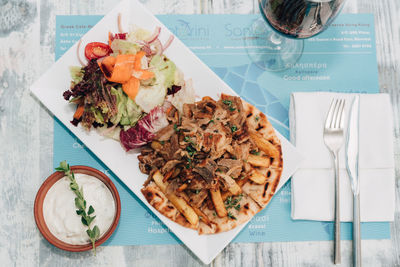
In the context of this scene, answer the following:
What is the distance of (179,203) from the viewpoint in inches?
93.9

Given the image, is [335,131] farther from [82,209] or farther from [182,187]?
[82,209]

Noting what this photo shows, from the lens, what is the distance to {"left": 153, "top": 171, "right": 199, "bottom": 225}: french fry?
2377 millimetres

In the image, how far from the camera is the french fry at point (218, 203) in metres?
2.35

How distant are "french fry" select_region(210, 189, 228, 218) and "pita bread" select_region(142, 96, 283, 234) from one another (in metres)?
0.10

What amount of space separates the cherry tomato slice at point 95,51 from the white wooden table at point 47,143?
489mm

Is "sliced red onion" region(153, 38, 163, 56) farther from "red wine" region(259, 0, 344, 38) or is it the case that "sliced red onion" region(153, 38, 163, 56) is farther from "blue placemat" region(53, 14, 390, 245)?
"red wine" region(259, 0, 344, 38)

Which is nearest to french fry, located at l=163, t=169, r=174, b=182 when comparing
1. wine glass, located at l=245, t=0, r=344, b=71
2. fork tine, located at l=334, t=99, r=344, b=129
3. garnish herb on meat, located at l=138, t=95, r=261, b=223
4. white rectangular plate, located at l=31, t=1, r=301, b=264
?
garnish herb on meat, located at l=138, t=95, r=261, b=223

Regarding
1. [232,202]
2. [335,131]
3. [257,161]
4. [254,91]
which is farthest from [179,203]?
[335,131]

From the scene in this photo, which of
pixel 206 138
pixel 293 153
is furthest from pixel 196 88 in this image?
pixel 293 153

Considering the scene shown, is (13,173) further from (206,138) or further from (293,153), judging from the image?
(293,153)

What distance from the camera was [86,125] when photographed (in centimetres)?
244

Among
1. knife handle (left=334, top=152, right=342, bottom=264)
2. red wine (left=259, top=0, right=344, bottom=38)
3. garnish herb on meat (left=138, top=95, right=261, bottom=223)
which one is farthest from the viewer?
knife handle (left=334, top=152, right=342, bottom=264)

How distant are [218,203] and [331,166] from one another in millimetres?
949

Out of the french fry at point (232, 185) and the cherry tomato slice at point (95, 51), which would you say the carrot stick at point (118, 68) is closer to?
the cherry tomato slice at point (95, 51)
